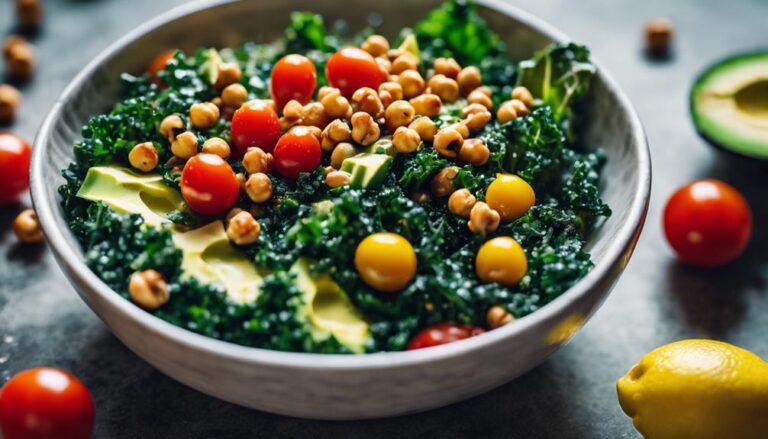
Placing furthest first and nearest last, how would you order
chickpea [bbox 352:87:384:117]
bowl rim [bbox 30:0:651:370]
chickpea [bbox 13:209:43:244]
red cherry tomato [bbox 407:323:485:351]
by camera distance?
chickpea [bbox 13:209:43:244], chickpea [bbox 352:87:384:117], red cherry tomato [bbox 407:323:485:351], bowl rim [bbox 30:0:651:370]

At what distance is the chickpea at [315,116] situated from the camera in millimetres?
2592

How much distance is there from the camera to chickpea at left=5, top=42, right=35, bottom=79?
3.68 m

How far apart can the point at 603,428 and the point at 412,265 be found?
2.74 ft

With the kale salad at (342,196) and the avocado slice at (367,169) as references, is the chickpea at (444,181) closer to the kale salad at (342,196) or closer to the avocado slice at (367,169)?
the kale salad at (342,196)

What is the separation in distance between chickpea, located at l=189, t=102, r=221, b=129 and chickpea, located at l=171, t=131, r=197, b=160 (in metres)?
0.10

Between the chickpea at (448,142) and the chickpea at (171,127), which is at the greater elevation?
the chickpea at (448,142)

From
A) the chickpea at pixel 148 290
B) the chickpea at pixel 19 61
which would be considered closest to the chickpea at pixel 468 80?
the chickpea at pixel 148 290

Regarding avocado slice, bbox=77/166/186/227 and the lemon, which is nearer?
the lemon

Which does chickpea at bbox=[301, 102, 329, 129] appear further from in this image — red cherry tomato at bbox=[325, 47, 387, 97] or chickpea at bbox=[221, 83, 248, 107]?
chickpea at bbox=[221, 83, 248, 107]

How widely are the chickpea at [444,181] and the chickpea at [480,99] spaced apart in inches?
15.5

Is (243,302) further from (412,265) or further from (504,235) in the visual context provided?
(504,235)

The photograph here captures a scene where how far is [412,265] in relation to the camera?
221cm

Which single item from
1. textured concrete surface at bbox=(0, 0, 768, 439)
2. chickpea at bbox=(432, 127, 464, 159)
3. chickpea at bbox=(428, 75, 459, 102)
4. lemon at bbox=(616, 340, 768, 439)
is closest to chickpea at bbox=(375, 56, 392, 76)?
chickpea at bbox=(428, 75, 459, 102)

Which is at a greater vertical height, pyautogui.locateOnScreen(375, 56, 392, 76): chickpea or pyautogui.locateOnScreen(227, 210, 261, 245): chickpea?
pyautogui.locateOnScreen(375, 56, 392, 76): chickpea
